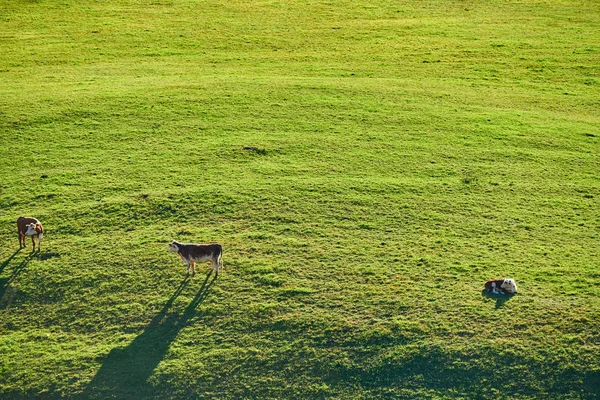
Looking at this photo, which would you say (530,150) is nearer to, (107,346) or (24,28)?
(107,346)

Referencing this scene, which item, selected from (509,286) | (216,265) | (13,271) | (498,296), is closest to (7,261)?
(13,271)

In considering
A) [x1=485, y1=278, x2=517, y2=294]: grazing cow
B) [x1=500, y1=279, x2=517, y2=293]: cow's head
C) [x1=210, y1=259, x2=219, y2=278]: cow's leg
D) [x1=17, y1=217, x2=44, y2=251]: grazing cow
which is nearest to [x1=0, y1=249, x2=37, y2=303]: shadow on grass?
[x1=17, y1=217, x2=44, y2=251]: grazing cow

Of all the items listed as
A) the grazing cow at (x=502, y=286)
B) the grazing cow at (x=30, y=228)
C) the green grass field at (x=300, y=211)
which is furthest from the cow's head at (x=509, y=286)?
the grazing cow at (x=30, y=228)

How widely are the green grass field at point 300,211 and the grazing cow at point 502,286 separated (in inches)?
8.6

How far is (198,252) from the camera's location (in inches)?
729

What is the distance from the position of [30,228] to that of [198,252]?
5.47 meters

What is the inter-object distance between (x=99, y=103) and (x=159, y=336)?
17.6 m

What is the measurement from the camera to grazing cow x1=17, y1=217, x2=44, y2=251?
776 inches

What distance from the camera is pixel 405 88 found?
33656 mm

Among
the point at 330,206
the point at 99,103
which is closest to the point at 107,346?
the point at 330,206

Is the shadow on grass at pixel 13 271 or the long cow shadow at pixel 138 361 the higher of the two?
the shadow on grass at pixel 13 271

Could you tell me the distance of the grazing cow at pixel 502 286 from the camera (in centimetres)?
1767

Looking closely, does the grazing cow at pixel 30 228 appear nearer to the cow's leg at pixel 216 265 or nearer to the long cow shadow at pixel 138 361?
the long cow shadow at pixel 138 361

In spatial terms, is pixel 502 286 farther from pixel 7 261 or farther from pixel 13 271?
pixel 7 261
